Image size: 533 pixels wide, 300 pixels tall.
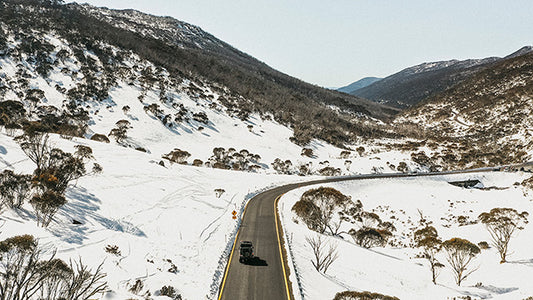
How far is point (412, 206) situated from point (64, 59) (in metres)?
111

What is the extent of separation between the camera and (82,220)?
21.3 meters

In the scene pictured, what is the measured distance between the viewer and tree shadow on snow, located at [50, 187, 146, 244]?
18.4 metres

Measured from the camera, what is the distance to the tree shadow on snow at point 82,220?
1837cm

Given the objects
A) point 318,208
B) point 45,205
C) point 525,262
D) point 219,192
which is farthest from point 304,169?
point 45,205

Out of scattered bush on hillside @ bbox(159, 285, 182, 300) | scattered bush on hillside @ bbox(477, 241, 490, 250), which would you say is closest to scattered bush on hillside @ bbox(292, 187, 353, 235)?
scattered bush on hillside @ bbox(477, 241, 490, 250)

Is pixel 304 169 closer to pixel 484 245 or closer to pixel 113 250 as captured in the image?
pixel 484 245

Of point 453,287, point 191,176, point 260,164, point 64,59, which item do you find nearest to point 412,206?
point 453,287

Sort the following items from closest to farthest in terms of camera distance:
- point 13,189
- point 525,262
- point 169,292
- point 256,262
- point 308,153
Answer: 1. point 169,292
2. point 13,189
3. point 256,262
4. point 525,262
5. point 308,153

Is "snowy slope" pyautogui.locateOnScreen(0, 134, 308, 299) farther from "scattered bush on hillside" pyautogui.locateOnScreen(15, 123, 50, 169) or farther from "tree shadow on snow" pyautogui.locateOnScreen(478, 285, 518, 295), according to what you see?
"tree shadow on snow" pyautogui.locateOnScreen(478, 285, 518, 295)

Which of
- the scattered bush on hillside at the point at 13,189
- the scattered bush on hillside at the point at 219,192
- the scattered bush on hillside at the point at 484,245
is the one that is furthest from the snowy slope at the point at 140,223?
the scattered bush on hillside at the point at 484,245

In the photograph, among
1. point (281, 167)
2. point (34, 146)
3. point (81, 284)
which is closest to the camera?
point (81, 284)

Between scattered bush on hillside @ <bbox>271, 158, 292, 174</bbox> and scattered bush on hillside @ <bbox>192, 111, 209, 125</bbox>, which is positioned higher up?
scattered bush on hillside @ <bbox>192, 111, 209, 125</bbox>

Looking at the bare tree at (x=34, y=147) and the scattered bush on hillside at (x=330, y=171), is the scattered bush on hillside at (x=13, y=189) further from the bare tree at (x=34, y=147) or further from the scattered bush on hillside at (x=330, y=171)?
the scattered bush on hillside at (x=330, y=171)

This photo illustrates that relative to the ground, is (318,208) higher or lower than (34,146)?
lower
